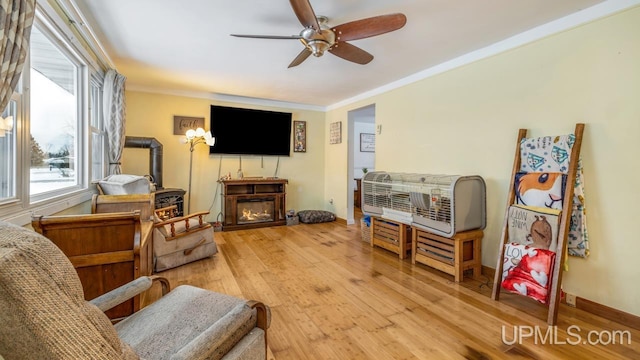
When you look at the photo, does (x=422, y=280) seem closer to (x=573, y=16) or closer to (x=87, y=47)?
(x=573, y=16)

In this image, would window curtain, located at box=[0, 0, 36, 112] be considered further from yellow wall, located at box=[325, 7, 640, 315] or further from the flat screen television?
the flat screen television

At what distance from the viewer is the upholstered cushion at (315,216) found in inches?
219

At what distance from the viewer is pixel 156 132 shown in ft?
15.8

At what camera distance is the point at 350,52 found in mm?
2617

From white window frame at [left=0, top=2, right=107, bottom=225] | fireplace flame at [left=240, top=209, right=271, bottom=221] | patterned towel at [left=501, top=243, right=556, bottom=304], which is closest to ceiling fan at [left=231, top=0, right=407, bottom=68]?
white window frame at [left=0, top=2, right=107, bottom=225]

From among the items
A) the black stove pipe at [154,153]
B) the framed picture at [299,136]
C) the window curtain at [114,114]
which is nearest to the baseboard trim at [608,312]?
the framed picture at [299,136]

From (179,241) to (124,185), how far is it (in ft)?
2.72

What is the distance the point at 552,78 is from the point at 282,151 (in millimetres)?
4254

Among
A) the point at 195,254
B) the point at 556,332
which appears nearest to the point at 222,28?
the point at 195,254

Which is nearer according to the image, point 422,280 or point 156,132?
point 422,280

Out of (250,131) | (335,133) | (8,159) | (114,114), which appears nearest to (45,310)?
(8,159)

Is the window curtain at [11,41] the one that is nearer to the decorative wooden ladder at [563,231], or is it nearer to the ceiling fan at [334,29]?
the ceiling fan at [334,29]

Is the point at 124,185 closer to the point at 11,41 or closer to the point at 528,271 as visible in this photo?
the point at 11,41

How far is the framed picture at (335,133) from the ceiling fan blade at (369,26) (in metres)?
3.36
